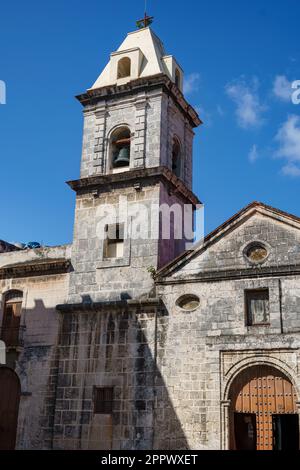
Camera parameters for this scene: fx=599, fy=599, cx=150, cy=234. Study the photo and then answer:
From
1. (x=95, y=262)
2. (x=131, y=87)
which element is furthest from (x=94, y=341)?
(x=131, y=87)

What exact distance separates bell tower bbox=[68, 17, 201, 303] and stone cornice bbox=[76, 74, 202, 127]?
40 millimetres

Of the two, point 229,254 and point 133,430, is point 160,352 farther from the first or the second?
point 229,254

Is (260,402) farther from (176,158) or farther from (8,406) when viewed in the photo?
(176,158)

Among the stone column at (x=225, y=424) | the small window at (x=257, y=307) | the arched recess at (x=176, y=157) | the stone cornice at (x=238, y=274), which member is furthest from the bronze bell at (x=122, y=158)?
the stone column at (x=225, y=424)

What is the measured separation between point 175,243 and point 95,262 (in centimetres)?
329

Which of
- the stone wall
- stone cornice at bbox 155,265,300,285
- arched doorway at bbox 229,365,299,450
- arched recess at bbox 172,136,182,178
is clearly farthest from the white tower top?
arched doorway at bbox 229,365,299,450

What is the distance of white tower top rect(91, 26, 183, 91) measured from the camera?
25109 millimetres

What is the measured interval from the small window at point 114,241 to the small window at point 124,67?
283 inches

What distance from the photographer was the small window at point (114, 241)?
22.9 metres

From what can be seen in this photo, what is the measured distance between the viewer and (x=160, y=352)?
789 inches

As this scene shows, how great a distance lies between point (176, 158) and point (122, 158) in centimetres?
280

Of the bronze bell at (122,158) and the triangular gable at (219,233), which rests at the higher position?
the bronze bell at (122,158)

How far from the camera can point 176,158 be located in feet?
84.1

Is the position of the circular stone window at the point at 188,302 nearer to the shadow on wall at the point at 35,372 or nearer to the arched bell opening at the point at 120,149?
the shadow on wall at the point at 35,372
